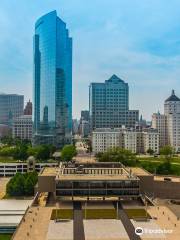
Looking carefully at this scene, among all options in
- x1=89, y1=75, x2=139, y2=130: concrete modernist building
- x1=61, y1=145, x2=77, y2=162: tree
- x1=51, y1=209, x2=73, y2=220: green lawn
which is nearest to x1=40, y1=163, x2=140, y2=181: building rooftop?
x1=51, y1=209, x2=73, y2=220: green lawn

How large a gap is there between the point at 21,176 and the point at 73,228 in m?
29.0

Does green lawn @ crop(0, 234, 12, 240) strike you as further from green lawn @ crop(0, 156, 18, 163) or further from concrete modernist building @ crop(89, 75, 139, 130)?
concrete modernist building @ crop(89, 75, 139, 130)

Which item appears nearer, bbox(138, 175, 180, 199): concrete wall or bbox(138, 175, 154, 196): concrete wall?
bbox(138, 175, 154, 196): concrete wall

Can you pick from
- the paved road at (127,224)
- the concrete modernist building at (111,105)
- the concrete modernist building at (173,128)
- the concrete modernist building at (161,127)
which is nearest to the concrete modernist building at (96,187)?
the paved road at (127,224)

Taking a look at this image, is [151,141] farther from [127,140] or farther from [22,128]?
[22,128]

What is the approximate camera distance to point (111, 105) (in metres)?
163

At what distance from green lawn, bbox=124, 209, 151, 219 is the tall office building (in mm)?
87810

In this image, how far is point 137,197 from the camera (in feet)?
135

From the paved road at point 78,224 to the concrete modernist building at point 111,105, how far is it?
401 ft

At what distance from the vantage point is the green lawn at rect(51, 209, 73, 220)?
34.0 m

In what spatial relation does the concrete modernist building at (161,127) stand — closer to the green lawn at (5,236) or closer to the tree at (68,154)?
the tree at (68,154)

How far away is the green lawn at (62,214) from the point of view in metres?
34.0

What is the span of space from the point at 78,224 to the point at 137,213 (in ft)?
19.5

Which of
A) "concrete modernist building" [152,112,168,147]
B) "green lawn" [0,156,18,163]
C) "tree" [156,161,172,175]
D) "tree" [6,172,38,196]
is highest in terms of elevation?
"concrete modernist building" [152,112,168,147]
